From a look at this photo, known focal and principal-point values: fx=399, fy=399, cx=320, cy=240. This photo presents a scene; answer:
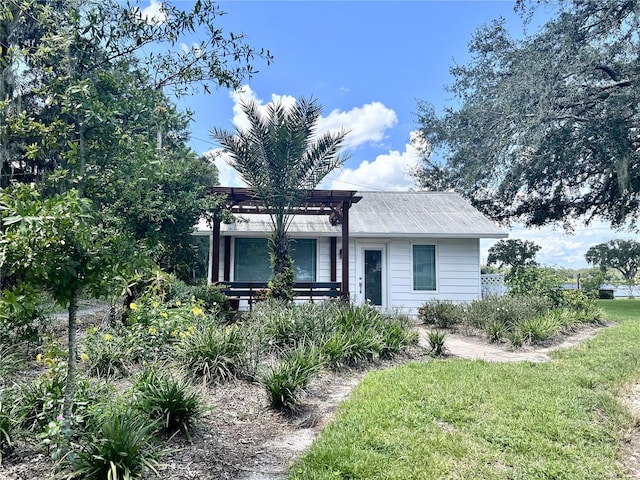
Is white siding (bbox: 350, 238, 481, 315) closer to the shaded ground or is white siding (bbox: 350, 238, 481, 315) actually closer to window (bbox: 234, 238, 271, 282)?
window (bbox: 234, 238, 271, 282)

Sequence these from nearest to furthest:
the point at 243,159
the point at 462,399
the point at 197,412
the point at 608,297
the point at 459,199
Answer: the point at 197,412, the point at 462,399, the point at 243,159, the point at 459,199, the point at 608,297

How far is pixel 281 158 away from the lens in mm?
8672

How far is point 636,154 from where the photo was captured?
541 inches

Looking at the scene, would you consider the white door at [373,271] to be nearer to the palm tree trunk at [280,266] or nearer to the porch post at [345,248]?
the porch post at [345,248]

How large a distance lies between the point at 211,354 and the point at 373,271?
23.5 ft

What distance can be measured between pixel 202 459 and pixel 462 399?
2.54 metres

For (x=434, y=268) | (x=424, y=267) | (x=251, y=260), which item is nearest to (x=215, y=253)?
(x=251, y=260)

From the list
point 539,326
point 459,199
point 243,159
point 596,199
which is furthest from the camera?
point 596,199

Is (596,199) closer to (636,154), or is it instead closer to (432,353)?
(636,154)

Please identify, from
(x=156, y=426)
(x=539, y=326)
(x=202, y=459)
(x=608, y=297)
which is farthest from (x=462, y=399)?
(x=608, y=297)

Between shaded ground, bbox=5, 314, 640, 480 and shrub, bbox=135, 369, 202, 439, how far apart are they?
0.38 feet

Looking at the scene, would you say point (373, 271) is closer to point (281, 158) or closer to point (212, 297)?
point (281, 158)

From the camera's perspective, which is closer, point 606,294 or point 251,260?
point 251,260

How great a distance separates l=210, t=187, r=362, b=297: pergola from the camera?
929cm
